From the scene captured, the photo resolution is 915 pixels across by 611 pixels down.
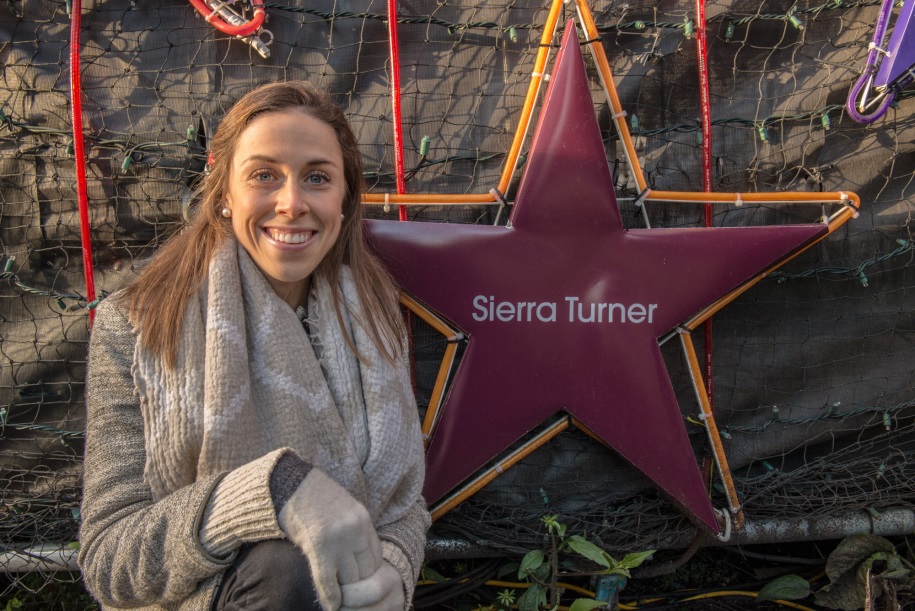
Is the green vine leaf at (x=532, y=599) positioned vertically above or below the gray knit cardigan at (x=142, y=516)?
below

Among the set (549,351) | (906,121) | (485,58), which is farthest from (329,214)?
Answer: (906,121)

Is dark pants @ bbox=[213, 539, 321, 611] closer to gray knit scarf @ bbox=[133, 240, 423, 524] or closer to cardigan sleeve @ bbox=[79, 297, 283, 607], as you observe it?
cardigan sleeve @ bbox=[79, 297, 283, 607]

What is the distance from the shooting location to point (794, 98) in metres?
2.59

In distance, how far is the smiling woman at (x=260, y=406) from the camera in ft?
4.99

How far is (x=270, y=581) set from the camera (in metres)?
1.50

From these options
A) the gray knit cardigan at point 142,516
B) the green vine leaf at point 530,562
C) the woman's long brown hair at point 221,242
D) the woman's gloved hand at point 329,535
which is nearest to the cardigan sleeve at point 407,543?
the gray knit cardigan at point 142,516

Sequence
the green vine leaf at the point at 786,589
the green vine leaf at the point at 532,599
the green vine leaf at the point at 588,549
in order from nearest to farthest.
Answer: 1. the green vine leaf at the point at 588,549
2. the green vine leaf at the point at 532,599
3. the green vine leaf at the point at 786,589

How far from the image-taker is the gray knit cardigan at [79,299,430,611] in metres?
1.54

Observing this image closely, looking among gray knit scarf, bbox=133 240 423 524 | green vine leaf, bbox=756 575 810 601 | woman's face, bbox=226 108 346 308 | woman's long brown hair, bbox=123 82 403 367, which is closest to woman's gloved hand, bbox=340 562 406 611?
gray knit scarf, bbox=133 240 423 524

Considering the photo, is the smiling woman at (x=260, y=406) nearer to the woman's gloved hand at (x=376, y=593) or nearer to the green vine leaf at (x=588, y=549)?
the woman's gloved hand at (x=376, y=593)

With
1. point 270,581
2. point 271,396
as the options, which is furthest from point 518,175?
point 270,581

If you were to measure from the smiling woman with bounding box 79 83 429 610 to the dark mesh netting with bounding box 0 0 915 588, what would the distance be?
626 mm

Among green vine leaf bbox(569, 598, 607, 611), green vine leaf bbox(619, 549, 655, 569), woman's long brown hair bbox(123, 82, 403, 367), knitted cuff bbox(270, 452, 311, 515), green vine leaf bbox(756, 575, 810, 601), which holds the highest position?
woman's long brown hair bbox(123, 82, 403, 367)

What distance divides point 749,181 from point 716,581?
60.5 inches
